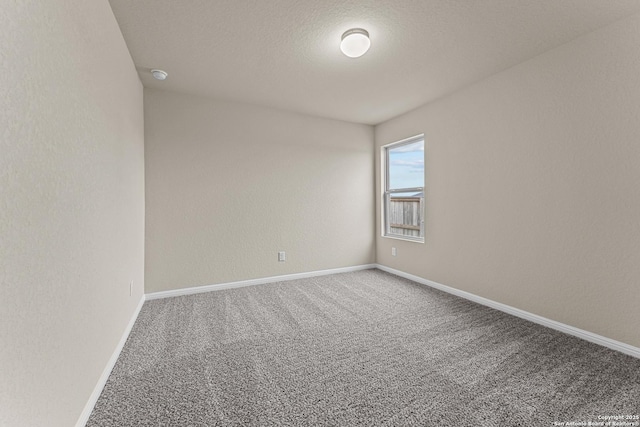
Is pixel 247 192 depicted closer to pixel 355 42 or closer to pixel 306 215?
pixel 306 215

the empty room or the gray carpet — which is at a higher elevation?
the empty room

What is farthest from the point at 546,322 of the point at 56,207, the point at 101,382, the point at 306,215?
the point at 56,207

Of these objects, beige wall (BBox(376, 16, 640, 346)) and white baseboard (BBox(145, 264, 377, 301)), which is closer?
beige wall (BBox(376, 16, 640, 346))

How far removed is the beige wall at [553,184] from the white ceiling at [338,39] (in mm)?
243

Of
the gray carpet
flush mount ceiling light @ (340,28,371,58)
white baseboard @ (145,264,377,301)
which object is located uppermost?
flush mount ceiling light @ (340,28,371,58)

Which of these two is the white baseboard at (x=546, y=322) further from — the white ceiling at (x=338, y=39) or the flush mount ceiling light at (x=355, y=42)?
the flush mount ceiling light at (x=355, y=42)

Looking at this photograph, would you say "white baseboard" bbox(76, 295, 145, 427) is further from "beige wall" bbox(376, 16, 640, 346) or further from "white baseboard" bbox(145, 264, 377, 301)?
"beige wall" bbox(376, 16, 640, 346)

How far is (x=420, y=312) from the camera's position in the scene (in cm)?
274

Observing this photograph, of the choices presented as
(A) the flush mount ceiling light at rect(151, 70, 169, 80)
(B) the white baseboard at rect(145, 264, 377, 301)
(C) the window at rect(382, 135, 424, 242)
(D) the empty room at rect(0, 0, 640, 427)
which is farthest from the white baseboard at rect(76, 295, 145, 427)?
(C) the window at rect(382, 135, 424, 242)

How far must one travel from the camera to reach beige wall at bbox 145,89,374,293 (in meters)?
3.20

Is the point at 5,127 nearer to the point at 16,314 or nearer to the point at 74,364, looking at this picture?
the point at 16,314

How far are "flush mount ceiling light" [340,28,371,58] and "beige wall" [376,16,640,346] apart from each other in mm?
1563

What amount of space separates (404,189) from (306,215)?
1.51m

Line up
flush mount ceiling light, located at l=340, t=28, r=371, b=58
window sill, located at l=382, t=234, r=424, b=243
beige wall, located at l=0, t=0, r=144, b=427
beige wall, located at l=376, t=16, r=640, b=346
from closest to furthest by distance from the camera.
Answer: beige wall, located at l=0, t=0, r=144, b=427, beige wall, located at l=376, t=16, r=640, b=346, flush mount ceiling light, located at l=340, t=28, r=371, b=58, window sill, located at l=382, t=234, r=424, b=243
